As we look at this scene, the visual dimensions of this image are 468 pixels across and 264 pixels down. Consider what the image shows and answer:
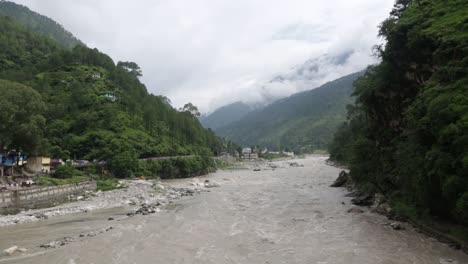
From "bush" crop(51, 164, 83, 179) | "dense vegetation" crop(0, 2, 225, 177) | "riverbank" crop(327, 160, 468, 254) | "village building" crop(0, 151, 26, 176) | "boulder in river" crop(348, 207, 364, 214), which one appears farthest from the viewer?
"bush" crop(51, 164, 83, 179)

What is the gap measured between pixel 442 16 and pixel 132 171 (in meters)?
53.6

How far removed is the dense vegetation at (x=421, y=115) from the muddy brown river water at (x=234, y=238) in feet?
10.1

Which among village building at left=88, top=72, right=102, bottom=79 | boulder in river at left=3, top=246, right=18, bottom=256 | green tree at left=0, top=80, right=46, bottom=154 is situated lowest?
boulder in river at left=3, top=246, right=18, bottom=256

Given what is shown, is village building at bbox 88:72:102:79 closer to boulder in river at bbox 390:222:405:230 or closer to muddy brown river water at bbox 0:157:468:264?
muddy brown river water at bbox 0:157:468:264

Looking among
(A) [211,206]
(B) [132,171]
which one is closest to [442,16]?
(A) [211,206]

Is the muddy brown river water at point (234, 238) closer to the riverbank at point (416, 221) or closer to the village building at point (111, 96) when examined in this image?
the riverbank at point (416, 221)

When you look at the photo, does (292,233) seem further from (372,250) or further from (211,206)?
(211,206)

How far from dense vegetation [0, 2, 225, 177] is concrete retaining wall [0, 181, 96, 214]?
818cm

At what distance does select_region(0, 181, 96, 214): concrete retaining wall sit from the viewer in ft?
98.5

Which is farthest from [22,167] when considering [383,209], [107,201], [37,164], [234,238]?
[383,209]

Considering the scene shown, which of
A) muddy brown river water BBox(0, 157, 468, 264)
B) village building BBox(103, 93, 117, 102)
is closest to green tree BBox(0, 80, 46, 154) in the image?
muddy brown river water BBox(0, 157, 468, 264)

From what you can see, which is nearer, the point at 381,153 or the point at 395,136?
the point at 395,136

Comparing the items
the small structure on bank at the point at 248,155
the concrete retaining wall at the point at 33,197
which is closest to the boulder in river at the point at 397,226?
the concrete retaining wall at the point at 33,197

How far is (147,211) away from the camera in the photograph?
31328 millimetres
